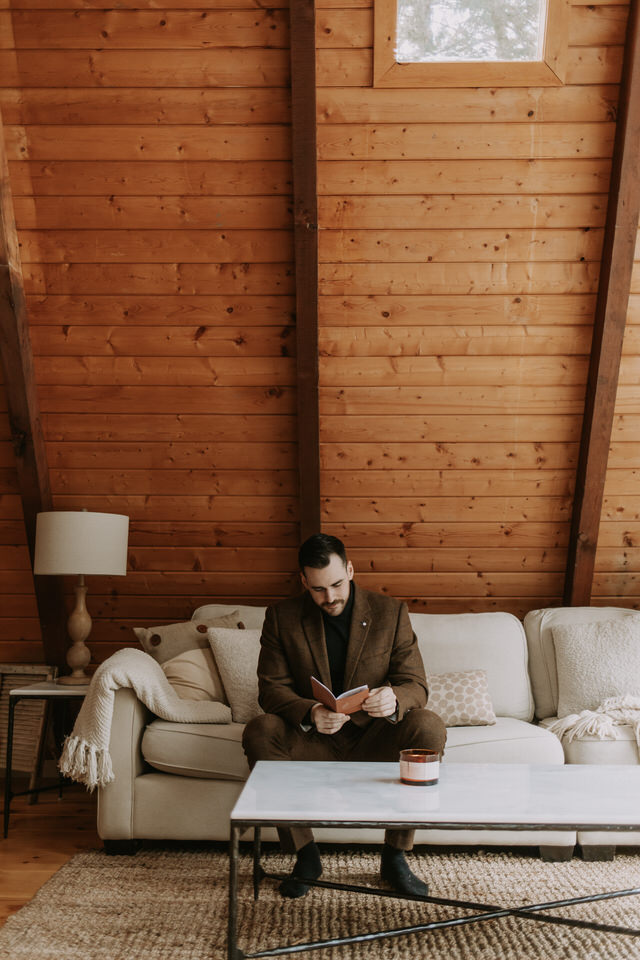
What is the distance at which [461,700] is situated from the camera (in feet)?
9.86

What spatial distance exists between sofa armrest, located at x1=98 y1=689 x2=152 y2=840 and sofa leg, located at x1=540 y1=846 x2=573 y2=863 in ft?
4.29

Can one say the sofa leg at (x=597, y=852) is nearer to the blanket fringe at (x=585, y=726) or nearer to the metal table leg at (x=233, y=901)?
the blanket fringe at (x=585, y=726)

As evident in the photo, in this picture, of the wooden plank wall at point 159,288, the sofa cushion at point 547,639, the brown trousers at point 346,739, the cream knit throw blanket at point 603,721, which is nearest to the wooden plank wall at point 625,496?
the sofa cushion at point 547,639

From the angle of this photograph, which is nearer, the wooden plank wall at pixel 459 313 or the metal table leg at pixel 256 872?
the metal table leg at pixel 256 872

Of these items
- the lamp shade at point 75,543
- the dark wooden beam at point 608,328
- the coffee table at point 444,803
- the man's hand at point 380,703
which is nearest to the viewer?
the coffee table at point 444,803

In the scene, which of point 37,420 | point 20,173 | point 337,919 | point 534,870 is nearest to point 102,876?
point 337,919

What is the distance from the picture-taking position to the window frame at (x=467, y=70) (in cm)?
291

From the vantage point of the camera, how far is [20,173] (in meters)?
3.12

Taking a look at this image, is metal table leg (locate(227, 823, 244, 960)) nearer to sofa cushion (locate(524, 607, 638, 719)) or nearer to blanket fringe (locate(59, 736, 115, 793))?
blanket fringe (locate(59, 736, 115, 793))

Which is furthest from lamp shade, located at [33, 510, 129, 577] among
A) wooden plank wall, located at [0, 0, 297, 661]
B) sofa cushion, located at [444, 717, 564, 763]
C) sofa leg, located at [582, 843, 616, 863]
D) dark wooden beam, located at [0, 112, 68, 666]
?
sofa leg, located at [582, 843, 616, 863]

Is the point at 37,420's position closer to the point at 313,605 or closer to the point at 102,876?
the point at 313,605

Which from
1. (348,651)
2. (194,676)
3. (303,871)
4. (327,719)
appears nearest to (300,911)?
(303,871)

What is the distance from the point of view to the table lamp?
3.23m

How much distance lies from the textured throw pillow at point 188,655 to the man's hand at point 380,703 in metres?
0.94
